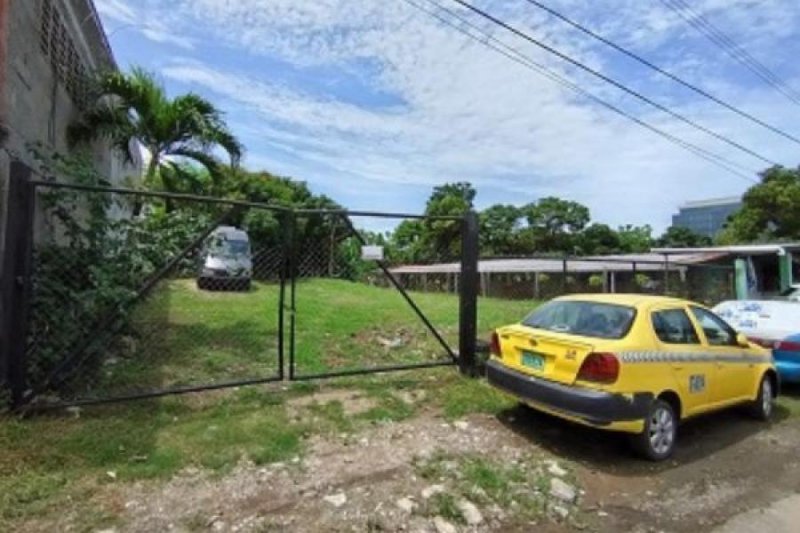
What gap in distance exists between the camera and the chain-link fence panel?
5848 mm

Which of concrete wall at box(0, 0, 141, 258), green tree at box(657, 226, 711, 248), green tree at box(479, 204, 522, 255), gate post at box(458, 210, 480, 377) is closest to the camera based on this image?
concrete wall at box(0, 0, 141, 258)

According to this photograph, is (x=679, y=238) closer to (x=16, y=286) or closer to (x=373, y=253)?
(x=373, y=253)

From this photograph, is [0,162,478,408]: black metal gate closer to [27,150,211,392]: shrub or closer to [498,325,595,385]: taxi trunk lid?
[27,150,211,392]: shrub

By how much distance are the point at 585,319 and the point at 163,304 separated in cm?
770

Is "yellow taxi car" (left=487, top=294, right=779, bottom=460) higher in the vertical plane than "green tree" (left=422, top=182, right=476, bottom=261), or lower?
lower

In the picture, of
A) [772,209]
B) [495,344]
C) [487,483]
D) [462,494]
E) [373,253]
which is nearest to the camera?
[462,494]

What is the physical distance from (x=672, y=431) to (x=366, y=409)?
10.5 feet

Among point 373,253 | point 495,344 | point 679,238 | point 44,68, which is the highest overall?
point 679,238

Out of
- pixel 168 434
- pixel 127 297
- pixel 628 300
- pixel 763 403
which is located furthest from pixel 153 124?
pixel 763 403

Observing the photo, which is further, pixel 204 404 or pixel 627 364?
pixel 204 404

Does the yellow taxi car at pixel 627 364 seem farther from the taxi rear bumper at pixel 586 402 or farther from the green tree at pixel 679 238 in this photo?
the green tree at pixel 679 238

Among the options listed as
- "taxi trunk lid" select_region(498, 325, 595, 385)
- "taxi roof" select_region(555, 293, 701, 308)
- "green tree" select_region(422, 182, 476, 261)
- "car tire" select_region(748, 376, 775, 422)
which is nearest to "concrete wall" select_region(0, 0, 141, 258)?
"taxi trunk lid" select_region(498, 325, 595, 385)

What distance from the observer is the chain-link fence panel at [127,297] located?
19.2 ft

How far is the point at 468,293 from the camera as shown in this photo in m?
8.21
